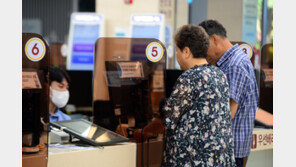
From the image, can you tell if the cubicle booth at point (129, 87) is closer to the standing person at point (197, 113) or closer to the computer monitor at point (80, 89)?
the standing person at point (197, 113)

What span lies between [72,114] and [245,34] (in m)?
3.57

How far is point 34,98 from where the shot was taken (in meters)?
2.27

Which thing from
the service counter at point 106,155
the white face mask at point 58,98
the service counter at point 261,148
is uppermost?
the white face mask at point 58,98

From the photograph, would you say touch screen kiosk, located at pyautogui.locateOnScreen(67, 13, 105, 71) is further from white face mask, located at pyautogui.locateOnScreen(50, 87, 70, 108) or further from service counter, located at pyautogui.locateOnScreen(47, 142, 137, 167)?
service counter, located at pyautogui.locateOnScreen(47, 142, 137, 167)

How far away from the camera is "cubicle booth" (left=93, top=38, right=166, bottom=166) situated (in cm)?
299

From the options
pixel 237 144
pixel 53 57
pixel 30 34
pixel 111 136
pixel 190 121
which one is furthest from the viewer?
pixel 53 57

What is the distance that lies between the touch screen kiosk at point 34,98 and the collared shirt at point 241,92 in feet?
4.00

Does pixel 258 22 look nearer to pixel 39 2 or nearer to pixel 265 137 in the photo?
pixel 265 137

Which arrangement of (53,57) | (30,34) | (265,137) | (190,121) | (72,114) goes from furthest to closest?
(53,57), (72,114), (265,137), (190,121), (30,34)

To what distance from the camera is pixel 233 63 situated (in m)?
2.92

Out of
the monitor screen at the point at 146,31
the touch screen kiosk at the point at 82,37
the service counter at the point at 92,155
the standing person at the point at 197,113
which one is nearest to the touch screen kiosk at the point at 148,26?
the monitor screen at the point at 146,31

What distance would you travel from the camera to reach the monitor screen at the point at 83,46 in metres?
9.24

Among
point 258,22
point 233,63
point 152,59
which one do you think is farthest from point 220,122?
point 258,22

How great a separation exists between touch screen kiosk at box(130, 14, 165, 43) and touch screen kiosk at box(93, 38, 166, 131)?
5490mm
